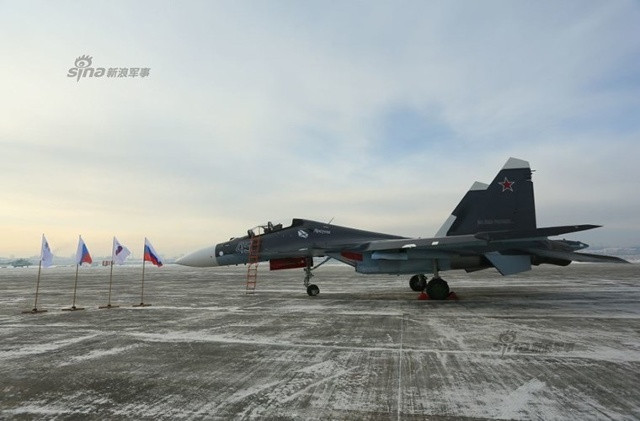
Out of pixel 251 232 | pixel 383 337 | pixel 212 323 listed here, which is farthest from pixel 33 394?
pixel 251 232

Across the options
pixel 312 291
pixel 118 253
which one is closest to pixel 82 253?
pixel 118 253

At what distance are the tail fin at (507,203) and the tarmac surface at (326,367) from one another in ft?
15.4

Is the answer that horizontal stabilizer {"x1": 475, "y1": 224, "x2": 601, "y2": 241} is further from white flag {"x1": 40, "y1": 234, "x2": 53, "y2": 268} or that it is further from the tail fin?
white flag {"x1": 40, "y1": 234, "x2": 53, "y2": 268}

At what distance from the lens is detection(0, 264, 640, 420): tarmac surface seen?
11.2 ft

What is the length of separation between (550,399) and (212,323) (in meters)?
6.60

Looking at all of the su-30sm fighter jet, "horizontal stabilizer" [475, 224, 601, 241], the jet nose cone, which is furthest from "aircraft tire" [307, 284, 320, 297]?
"horizontal stabilizer" [475, 224, 601, 241]

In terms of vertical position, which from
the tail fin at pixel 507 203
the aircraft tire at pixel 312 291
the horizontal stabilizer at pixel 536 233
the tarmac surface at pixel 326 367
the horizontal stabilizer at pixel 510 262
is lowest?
the tarmac surface at pixel 326 367

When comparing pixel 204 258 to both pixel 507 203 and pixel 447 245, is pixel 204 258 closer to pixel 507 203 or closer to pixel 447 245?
pixel 447 245

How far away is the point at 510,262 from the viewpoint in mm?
12000

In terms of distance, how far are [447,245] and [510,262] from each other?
2.48 meters

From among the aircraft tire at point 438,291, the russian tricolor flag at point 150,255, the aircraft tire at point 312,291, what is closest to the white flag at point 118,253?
the russian tricolor flag at point 150,255

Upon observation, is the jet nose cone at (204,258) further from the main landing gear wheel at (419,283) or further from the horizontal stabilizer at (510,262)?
the horizontal stabilizer at (510,262)

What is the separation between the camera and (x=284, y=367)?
4.73 metres

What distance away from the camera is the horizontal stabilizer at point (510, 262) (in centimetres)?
1191
